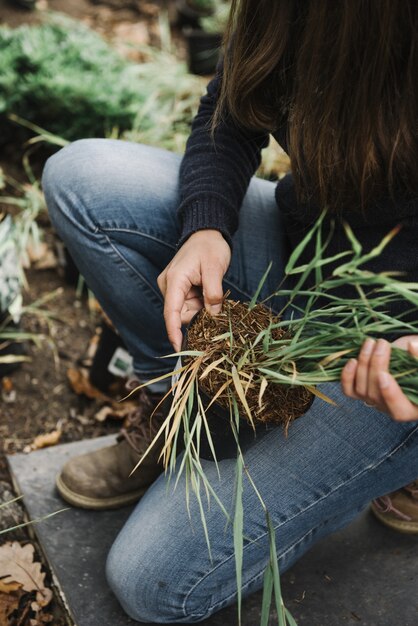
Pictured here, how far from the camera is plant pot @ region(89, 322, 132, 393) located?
1974 mm

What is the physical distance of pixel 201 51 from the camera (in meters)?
3.90

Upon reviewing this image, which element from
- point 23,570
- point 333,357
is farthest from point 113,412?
point 333,357

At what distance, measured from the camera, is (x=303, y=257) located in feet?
4.86

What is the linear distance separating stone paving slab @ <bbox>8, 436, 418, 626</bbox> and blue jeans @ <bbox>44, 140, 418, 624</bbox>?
8cm

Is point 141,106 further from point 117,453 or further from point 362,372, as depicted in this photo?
point 362,372

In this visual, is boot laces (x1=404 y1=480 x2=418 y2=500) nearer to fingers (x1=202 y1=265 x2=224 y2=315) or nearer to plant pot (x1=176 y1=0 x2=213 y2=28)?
fingers (x1=202 y1=265 x2=224 y2=315)

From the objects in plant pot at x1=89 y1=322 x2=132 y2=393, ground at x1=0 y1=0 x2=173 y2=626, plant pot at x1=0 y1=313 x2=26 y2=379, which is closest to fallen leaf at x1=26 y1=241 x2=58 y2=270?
ground at x1=0 y1=0 x2=173 y2=626

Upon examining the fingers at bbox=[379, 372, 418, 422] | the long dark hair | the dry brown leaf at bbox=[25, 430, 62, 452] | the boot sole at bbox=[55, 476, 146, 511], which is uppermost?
the long dark hair

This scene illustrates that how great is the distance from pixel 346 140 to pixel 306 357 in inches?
15.4

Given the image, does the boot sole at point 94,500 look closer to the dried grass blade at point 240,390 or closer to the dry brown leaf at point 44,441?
the dry brown leaf at point 44,441

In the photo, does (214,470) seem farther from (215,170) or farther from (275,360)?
(215,170)

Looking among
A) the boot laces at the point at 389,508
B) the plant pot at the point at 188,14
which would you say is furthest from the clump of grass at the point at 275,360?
the plant pot at the point at 188,14

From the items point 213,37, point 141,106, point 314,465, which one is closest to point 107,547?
point 314,465

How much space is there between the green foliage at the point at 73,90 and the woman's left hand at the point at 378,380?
5.96 ft
